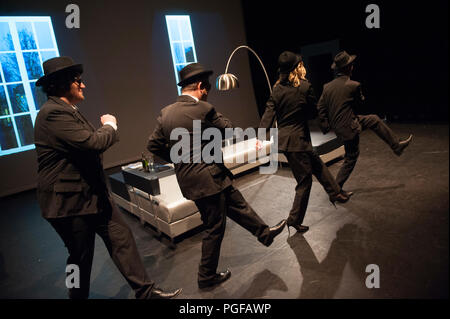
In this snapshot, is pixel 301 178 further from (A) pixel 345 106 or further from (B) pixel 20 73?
(B) pixel 20 73

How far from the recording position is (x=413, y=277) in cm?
92

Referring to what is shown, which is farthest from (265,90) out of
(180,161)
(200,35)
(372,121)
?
(180,161)

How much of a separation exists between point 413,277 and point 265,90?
28.1 ft

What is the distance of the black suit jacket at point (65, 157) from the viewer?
5.50ft

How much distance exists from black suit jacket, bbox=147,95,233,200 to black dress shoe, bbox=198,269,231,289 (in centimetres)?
63

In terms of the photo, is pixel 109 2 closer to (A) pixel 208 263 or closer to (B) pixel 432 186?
(A) pixel 208 263

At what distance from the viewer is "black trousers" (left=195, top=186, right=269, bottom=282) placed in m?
2.02

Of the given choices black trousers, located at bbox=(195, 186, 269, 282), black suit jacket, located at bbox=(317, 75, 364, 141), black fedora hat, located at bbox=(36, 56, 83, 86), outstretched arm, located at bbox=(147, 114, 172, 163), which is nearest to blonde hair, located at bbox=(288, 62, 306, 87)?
black suit jacket, located at bbox=(317, 75, 364, 141)

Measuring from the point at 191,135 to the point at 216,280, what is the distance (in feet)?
3.45

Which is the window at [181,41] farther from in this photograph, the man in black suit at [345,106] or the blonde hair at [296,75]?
the blonde hair at [296,75]

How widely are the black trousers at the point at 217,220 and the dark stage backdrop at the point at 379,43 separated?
1114 millimetres

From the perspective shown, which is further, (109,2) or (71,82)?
(109,2)
